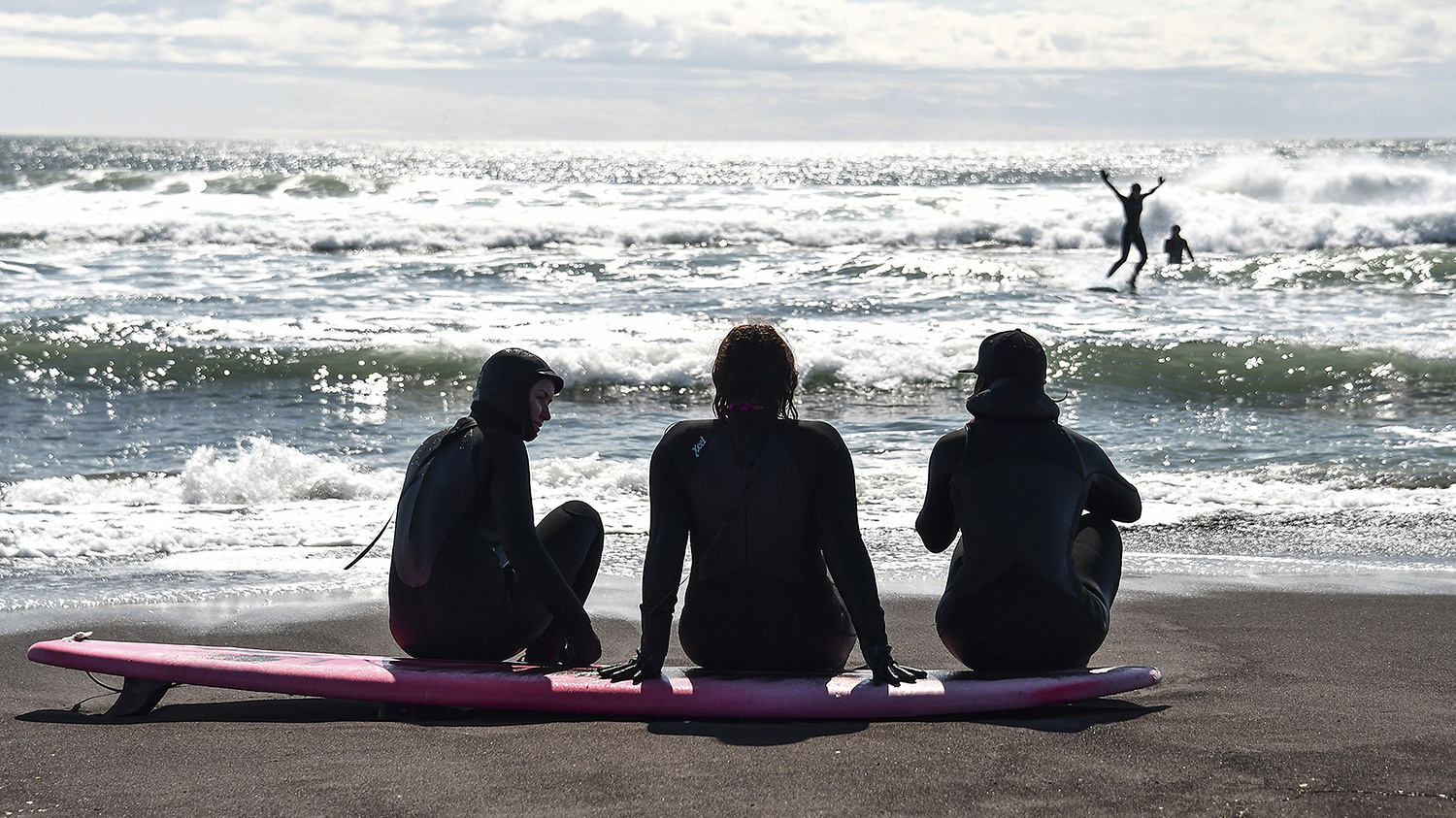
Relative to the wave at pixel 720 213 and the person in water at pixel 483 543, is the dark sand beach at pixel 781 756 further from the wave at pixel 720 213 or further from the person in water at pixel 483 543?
the wave at pixel 720 213

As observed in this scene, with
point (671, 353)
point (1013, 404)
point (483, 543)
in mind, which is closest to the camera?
point (1013, 404)

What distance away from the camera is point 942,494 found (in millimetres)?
3570

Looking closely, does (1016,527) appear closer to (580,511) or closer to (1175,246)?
(580,511)

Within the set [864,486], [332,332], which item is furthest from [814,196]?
[864,486]

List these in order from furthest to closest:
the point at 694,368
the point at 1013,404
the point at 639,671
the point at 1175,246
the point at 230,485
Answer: the point at 1175,246 < the point at 694,368 < the point at 230,485 < the point at 1013,404 < the point at 639,671

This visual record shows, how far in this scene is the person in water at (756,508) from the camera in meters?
3.32

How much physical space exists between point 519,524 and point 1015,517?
135cm

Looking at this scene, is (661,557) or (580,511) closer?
(661,557)

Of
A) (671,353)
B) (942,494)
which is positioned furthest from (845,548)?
(671,353)

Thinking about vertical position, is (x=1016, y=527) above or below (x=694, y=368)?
above

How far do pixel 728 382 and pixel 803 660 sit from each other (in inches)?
32.0

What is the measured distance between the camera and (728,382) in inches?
Result: 133

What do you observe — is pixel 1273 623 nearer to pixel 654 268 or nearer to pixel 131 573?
pixel 131 573

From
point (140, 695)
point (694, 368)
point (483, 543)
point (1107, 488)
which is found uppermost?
point (1107, 488)
